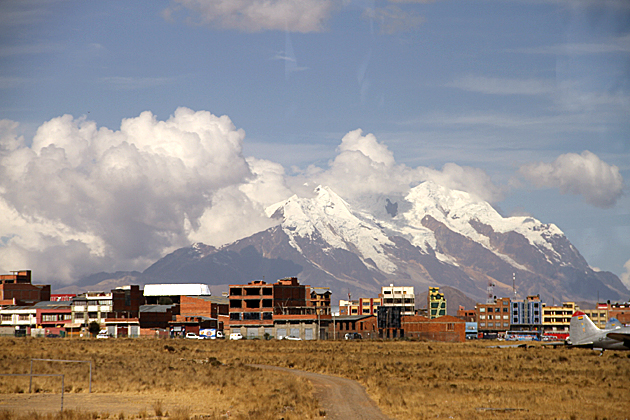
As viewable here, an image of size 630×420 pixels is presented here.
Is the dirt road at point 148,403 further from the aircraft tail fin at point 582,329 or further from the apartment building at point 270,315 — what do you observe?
the apartment building at point 270,315

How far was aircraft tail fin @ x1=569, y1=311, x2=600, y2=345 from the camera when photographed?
9631 cm

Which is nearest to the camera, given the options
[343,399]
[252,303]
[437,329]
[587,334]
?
[343,399]

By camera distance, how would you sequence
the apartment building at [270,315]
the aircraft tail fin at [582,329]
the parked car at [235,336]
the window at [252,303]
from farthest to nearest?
the window at [252,303] → the apartment building at [270,315] → the parked car at [235,336] → the aircraft tail fin at [582,329]

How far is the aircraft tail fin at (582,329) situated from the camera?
96312 mm

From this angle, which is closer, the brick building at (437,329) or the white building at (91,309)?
the brick building at (437,329)

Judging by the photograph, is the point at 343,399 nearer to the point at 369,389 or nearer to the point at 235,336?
the point at 369,389

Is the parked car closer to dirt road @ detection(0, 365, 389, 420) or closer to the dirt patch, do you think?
dirt road @ detection(0, 365, 389, 420)

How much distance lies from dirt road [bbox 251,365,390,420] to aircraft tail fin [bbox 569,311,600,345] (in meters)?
48.8

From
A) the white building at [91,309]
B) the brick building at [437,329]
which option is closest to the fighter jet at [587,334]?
the brick building at [437,329]

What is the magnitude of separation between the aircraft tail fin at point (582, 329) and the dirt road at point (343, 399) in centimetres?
4880

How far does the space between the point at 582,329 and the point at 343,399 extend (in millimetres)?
62906

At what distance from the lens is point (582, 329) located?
97.8 meters

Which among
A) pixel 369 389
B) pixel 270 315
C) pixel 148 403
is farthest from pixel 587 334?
pixel 270 315

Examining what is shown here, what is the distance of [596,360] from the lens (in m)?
79.5
